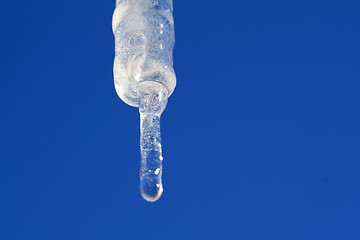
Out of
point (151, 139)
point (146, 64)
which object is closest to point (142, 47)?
point (146, 64)

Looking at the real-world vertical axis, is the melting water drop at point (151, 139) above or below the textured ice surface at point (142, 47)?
below

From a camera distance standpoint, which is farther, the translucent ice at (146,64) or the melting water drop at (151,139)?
the translucent ice at (146,64)

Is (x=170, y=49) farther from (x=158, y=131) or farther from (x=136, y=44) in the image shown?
(x=158, y=131)

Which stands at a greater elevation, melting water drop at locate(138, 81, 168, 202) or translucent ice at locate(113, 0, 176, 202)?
translucent ice at locate(113, 0, 176, 202)

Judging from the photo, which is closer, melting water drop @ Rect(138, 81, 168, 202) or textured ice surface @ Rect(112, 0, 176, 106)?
melting water drop @ Rect(138, 81, 168, 202)

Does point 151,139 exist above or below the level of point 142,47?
below

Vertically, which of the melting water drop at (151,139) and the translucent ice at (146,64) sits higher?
the translucent ice at (146,64)

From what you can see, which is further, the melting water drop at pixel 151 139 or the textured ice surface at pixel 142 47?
the textured ice surface at pixel 142 47

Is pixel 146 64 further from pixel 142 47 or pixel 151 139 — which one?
pixel 151 139
